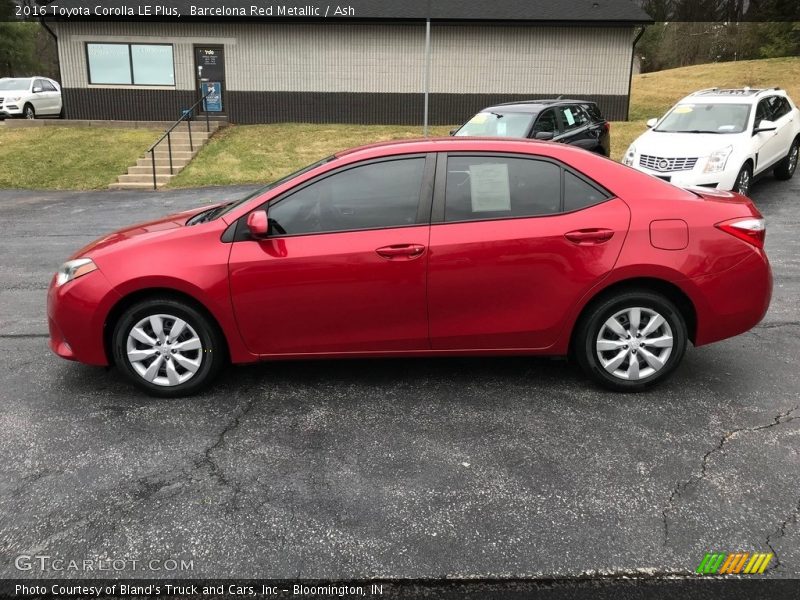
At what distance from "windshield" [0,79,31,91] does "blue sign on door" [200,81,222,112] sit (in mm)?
6499

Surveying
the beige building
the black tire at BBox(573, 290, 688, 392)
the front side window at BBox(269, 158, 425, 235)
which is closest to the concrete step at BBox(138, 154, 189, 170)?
the beige building

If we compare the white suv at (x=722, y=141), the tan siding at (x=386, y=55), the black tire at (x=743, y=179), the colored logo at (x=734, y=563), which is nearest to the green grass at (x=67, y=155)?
the tan siding at (x=386, y=55)

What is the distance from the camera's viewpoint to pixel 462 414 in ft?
13.4

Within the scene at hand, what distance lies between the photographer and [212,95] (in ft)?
72.0

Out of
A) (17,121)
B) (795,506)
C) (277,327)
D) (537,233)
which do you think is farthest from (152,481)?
(17,121)

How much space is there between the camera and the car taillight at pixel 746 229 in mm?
4203

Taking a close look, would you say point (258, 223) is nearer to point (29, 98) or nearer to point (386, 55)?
point (386, 55)

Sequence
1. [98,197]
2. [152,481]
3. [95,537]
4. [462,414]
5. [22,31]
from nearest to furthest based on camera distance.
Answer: [95,537], [152,481], [462,414], [98,197], [22,31]

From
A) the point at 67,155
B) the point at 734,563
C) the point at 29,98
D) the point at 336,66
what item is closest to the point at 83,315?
the point at 734,563

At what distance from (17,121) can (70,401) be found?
67.3 ft

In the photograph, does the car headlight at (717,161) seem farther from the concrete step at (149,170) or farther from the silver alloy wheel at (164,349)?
the concrete step at (149,170)

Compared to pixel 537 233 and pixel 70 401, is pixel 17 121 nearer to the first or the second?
pixel 70 401

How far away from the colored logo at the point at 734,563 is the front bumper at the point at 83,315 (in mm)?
3501

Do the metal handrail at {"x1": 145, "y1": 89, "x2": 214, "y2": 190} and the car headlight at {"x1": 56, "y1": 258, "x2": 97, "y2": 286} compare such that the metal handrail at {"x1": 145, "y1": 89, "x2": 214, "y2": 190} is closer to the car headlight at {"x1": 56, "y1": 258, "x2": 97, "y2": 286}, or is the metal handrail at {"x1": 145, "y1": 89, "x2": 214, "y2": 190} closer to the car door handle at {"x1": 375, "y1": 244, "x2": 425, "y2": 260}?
the car headlight at {"x1": 56, "y1": 258, "x2": 97, "y2": 286}
